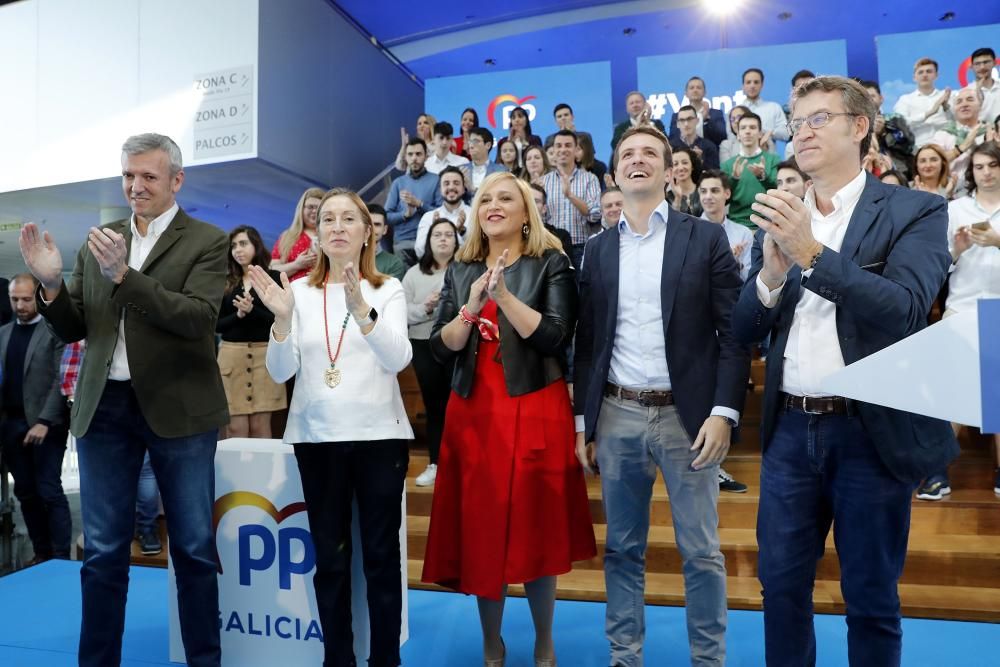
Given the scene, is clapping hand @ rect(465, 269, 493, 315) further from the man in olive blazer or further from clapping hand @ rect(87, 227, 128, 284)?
clapping hand @ rect(87, 227, 128, 284)

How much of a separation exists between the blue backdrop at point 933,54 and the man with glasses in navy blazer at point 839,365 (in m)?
7.39

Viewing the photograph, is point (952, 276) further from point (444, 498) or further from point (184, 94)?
point (184, 94)

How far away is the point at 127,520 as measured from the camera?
2.14 meters

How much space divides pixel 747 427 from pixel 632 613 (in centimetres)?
242

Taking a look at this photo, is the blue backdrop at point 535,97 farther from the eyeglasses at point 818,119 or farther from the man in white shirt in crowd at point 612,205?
the eyeglasses at point 818,119

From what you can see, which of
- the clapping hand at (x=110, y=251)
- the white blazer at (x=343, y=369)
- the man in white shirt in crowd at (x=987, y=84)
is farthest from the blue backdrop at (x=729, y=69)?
Result: the clapping hand at (x=110, y=251)

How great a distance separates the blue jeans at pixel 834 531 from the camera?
1562 mm

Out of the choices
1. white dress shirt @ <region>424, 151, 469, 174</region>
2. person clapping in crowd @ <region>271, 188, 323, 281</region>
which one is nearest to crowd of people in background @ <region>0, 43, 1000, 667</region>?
person clapping in crowd @ <region>271, 188, 323, 281</region>

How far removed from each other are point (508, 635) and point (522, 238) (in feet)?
5.12

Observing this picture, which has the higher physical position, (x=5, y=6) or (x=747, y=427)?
(x=5, y=6)

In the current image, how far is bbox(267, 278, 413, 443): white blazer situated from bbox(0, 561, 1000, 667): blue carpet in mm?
1051

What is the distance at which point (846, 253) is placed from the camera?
160cm

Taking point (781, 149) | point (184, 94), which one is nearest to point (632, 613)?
point (781, 149)

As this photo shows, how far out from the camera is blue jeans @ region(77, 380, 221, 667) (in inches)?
83.0
